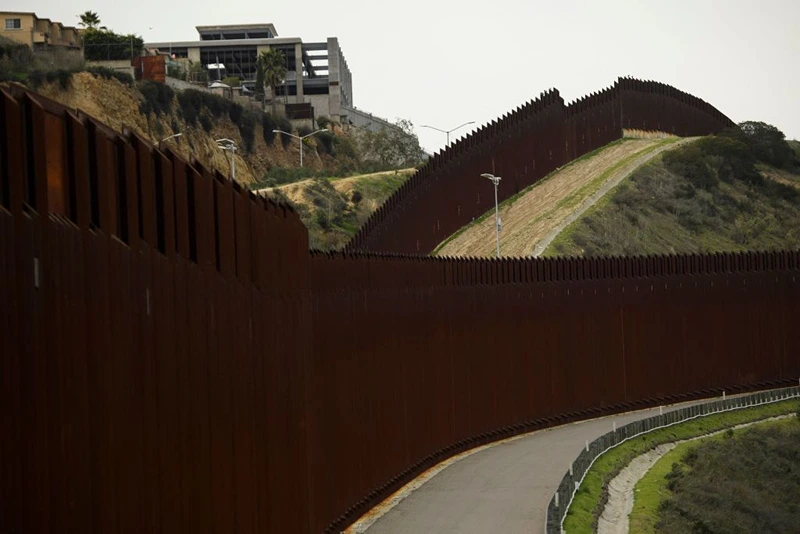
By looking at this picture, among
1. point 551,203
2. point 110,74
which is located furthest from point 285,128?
point 551,203

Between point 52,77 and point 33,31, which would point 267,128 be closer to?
point 33,31

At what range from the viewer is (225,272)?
1209 centimetres

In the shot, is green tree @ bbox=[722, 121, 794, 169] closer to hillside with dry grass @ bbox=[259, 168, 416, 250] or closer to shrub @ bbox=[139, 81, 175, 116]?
hillside with dry grass @ bbox=[259, 168, 416, 250]

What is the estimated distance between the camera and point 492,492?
22594mm

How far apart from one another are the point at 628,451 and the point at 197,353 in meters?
18.8

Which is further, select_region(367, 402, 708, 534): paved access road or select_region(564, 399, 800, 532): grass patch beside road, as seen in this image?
select_region(564, 399, 800, 532): grass patch beside road

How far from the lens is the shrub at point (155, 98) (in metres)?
88.1

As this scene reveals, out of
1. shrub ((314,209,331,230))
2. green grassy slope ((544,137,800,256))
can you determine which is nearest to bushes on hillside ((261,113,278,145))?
shrub ((314,209,331,230))

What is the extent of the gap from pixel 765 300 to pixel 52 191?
3508cm

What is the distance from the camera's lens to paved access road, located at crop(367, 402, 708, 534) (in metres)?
19.7

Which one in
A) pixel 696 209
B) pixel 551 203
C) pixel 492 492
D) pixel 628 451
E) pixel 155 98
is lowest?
pixel 628 451

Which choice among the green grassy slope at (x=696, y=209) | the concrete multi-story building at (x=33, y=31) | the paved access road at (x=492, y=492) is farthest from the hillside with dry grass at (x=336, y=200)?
the paved access road at (x=492, y=492)

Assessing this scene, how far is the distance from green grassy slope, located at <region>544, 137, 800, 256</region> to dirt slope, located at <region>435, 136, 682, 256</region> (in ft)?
2.71

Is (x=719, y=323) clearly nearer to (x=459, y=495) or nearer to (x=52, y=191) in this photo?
(x=459, y=495)
